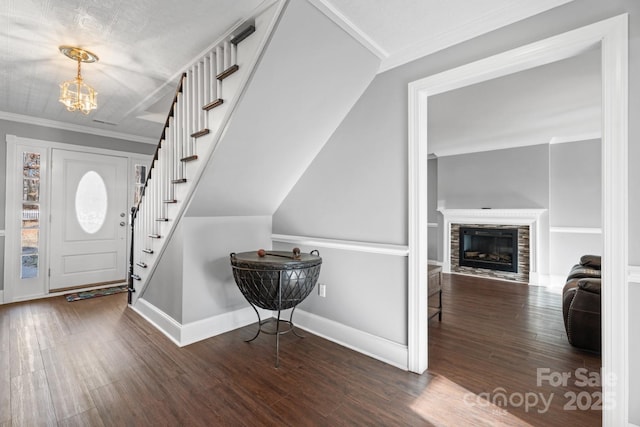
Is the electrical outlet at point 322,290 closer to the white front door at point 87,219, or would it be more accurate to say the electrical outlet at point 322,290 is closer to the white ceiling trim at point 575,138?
the white front door at point 87,219

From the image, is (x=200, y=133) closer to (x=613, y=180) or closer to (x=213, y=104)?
(x=213, y=104)

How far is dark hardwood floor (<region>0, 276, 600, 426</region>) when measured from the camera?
5.70 feet

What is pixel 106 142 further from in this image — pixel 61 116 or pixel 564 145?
pixel 564 145

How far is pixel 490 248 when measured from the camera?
5738mm

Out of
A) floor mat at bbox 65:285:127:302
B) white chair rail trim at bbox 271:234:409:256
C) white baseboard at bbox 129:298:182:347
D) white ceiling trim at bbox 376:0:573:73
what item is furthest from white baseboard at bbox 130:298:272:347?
white ceiling trim at bbox 376:0:573:73

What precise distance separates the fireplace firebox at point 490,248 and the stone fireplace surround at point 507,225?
93 millimetres

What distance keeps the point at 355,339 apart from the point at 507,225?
14.0ft

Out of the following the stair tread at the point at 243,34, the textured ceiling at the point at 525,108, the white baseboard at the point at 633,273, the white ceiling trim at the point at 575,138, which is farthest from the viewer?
the white ceiling trim at the point at 575,138

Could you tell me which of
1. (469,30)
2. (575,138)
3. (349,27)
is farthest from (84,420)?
(575,138)

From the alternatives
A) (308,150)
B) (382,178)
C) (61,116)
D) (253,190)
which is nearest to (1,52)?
(61,116)

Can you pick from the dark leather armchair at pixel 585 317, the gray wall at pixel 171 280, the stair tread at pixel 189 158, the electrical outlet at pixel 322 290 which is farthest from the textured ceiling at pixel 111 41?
the dark leather armchair at pixel 585 317

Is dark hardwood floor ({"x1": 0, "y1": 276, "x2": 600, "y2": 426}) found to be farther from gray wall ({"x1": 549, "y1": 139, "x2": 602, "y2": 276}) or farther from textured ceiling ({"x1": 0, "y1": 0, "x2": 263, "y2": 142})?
textured ceiling ({"x1": 0, "y1": 0, "x2": 263, "y2": 142})

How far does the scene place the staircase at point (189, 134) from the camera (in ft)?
Answer: 6.55

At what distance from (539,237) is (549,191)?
79 centimetres
